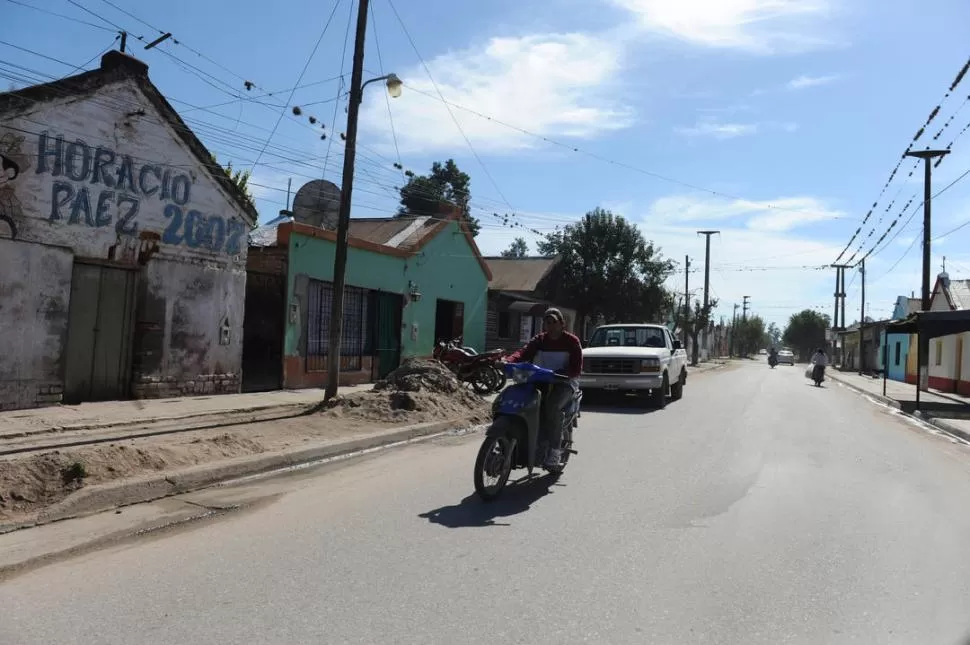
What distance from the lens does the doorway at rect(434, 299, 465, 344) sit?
2378 centimetres

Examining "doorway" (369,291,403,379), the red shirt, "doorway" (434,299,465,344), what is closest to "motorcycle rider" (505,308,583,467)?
the red shirt

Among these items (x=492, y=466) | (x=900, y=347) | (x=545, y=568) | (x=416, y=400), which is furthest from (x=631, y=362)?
(x=900, y=347)

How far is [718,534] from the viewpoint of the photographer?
561 cm

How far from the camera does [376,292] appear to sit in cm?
1912

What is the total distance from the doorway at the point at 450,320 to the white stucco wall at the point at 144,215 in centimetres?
979

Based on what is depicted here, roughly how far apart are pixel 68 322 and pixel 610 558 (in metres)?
10.1

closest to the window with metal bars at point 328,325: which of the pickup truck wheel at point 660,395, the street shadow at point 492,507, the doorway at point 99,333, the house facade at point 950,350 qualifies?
the doorway at point 99,333

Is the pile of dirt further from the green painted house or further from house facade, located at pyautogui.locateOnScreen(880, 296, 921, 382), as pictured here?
house facade, located at pyautogui.locateOnScreen(880, 296, 921, 382)

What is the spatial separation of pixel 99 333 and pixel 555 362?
8.59m

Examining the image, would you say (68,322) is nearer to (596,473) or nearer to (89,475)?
(89,475)

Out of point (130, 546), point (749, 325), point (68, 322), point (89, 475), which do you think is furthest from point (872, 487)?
point (749, 325)

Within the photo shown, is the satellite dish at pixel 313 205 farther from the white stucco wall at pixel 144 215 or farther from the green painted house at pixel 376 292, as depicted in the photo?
the white stucco wall at pixel 144 215

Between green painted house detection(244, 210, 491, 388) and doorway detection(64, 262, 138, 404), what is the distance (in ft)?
10.3

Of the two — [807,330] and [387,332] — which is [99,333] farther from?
[807,330]
